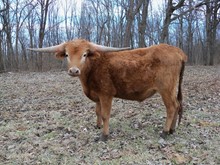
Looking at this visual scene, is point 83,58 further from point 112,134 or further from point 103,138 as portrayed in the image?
point 112,134

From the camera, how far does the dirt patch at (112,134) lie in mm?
4879

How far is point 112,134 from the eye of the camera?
6004mm

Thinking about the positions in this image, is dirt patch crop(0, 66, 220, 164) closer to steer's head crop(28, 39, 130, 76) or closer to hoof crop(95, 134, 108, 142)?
hoof crop(95, 134, 108, 142)

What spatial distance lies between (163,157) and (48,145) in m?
2.09

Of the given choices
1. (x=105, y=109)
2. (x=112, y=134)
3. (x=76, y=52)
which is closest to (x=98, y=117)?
(x=112, y=134)

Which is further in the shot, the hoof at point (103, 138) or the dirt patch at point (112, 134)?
the hoof at point (103, 138)

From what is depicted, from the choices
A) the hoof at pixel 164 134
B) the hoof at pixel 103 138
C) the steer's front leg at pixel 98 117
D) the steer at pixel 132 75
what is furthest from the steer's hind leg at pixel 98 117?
the hoof at pixel 164 134

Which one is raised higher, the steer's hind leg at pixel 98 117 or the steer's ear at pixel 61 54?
the steer's ear at pixel 61 54

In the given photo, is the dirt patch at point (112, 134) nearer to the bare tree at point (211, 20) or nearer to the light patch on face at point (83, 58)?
the light patch on face at point (83, 58)

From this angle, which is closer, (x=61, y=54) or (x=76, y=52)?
(x=76, y=52)

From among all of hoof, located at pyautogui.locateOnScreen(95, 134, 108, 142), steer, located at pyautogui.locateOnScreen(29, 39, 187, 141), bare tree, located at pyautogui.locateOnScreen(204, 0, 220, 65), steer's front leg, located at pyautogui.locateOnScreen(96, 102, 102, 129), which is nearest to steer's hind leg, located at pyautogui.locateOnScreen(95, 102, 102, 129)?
steer's front leg, located at pyautogui.locateOnScreen(96, 102, 102, 129)

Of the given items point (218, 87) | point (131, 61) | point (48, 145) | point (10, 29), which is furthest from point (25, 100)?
point (10, 29)

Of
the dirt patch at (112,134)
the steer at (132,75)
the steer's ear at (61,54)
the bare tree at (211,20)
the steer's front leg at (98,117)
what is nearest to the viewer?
the dirt patch at (112,134)

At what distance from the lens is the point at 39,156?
16.4 ft
